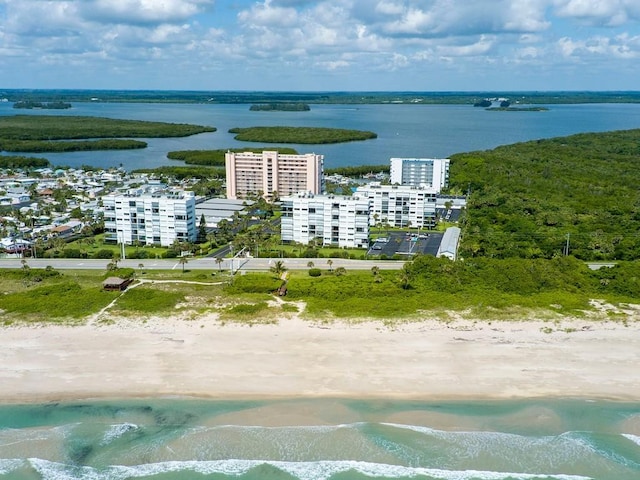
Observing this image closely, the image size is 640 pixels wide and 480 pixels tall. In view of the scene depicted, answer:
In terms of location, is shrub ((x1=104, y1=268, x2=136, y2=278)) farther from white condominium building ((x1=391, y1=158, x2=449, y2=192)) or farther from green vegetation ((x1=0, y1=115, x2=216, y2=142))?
green vegetation ((x1=0, y1=115, x2=216, y2=142))

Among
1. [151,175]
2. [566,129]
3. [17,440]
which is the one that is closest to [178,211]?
[17,440]

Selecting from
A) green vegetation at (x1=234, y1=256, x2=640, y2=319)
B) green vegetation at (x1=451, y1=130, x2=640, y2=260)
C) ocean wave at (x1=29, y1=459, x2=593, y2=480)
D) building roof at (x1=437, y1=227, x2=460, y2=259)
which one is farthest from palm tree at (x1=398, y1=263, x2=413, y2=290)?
ocean wave at (x1=29, y1=459, x2=593, y2=480)

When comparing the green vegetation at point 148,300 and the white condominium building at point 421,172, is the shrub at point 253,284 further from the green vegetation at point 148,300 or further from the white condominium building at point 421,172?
the white condominium building at point 421,172

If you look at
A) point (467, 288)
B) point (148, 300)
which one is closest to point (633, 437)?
point (467, 288)

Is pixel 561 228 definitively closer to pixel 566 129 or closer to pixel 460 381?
pixel 460 381

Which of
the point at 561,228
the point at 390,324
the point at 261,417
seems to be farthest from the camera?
the point at 561,228

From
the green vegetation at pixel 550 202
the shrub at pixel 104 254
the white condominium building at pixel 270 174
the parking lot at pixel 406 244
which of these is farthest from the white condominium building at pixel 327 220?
the white condominium building at pixel 270 174
